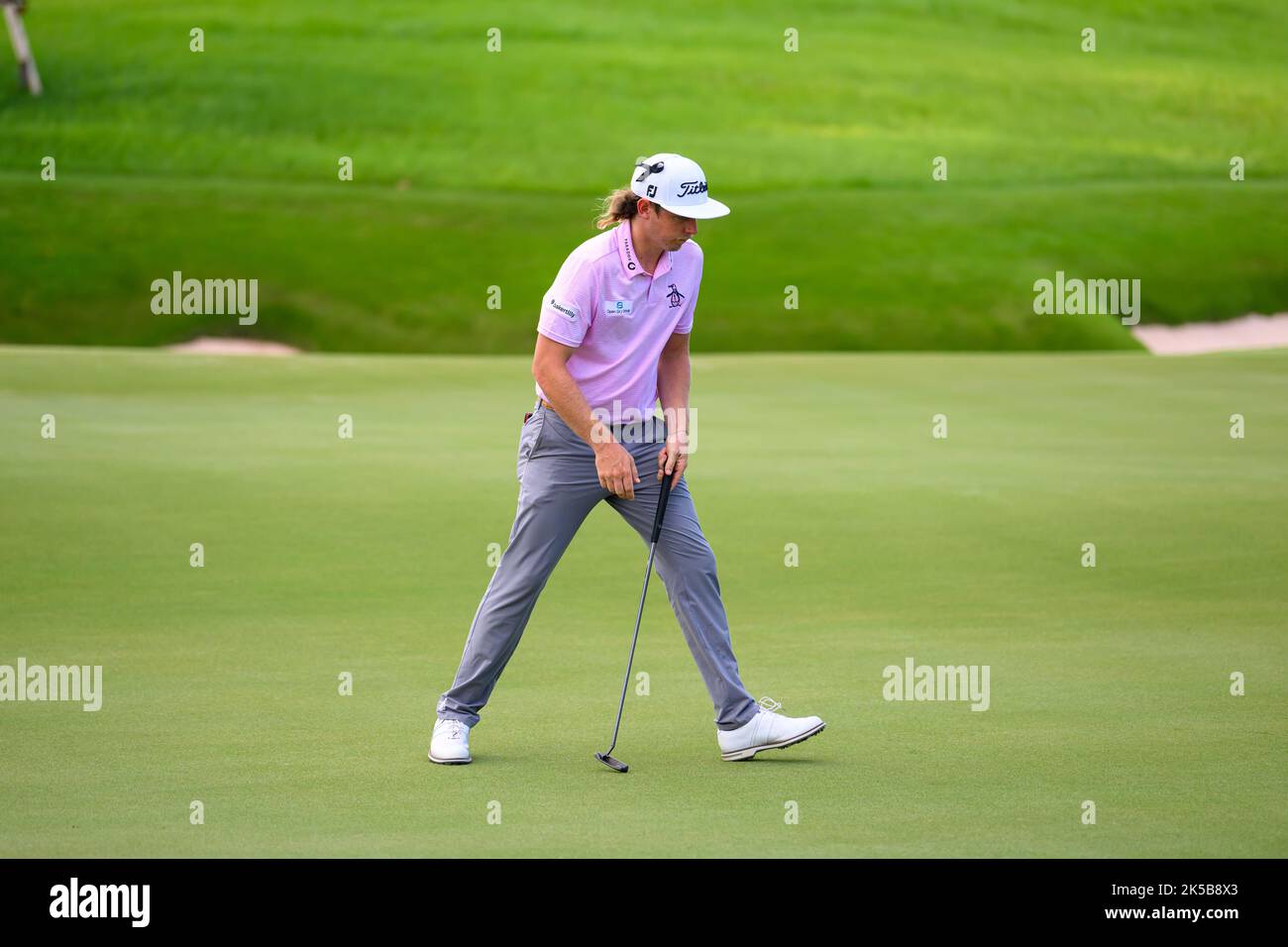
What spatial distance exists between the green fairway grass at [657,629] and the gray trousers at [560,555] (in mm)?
301

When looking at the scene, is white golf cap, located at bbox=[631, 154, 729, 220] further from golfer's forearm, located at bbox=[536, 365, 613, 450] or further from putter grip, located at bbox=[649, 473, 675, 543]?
putter grip, located at bbox=[649, 473, 675, 543]

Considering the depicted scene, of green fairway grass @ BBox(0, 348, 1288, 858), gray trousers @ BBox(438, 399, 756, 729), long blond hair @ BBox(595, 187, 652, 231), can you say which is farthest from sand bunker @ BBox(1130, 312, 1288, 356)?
long blond hair @ BBox(595, 187, 652, 231)

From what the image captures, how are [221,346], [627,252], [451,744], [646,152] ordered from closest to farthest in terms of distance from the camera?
[627,252] < [451,744] < [221,346] < [646,152]

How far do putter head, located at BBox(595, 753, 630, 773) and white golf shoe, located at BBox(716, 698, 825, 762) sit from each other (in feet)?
1.40

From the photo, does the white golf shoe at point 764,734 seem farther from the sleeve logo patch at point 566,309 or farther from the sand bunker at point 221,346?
the sand bunker at point 221,346

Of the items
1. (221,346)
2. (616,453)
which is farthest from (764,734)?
(221,346)

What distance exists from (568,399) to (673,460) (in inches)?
18.9

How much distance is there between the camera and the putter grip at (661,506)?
6816 millimetres

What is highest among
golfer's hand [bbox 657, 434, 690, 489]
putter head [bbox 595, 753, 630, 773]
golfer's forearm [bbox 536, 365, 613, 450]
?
golfer's forearm [bbox 536, 365, 613, 450]

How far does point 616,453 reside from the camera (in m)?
6.73

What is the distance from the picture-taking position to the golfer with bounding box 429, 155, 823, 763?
6.65m

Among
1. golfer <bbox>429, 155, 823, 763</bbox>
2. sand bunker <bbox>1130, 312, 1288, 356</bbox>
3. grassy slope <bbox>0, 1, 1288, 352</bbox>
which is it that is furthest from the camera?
grassy slope <bbox>0, 1, 1288, 352</bbox>

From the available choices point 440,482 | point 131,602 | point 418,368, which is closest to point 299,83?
point 418,368

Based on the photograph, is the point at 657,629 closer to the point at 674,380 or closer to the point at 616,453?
the point at 674,380
